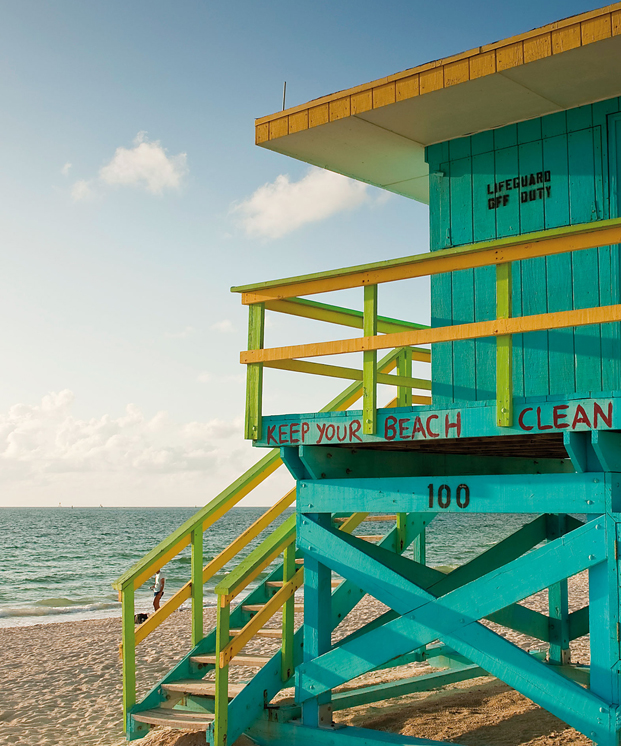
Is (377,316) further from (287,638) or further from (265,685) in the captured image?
(265,685)

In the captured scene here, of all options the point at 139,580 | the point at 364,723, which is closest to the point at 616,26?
the point at 139,580

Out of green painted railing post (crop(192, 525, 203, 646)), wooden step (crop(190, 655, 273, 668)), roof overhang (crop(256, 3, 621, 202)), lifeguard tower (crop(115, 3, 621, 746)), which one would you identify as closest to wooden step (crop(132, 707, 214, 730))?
lifeguard tower (crop(115, 3, 621, 746))

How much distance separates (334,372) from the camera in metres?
6.61

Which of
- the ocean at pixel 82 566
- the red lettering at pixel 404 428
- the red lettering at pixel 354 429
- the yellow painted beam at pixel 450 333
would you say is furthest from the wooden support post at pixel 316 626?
the ocean at pixel 82 566

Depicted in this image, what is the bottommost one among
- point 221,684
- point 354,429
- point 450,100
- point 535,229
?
point 221,684

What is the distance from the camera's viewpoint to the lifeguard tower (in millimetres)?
4797

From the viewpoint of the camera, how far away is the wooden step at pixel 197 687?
19.6 feet

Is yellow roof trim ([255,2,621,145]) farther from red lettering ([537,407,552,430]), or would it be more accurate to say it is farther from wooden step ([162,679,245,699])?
wooden step ([162,679,245,699])

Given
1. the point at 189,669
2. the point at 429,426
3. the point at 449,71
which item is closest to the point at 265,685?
the point at 189,669

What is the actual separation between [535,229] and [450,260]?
1.40 metres

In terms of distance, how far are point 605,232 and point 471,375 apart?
6.71 feet

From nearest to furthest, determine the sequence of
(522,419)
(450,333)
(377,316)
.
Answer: (522,419)
(450,333)
(377,316)

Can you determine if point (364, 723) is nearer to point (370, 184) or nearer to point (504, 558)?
point (504, 558)

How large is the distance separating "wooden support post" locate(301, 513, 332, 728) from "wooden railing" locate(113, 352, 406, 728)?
595 mm
